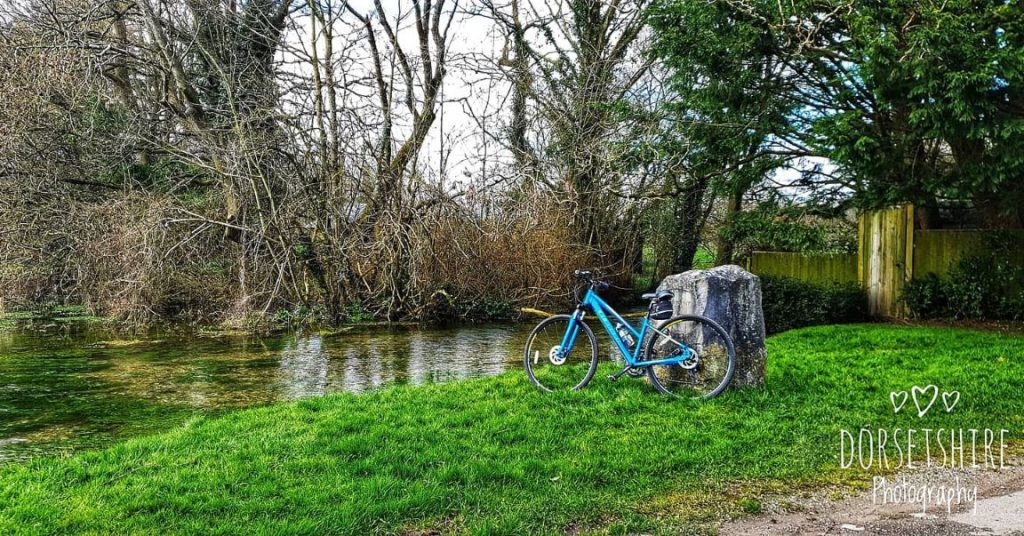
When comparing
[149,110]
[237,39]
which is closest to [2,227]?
[149,110]

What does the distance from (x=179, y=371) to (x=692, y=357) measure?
602 centimetres

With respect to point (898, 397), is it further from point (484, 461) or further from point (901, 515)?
point (484, 461)

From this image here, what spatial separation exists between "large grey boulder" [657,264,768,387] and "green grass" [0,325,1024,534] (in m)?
0.26

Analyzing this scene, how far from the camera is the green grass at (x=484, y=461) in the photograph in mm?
3789

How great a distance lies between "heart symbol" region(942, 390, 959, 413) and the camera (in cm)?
596

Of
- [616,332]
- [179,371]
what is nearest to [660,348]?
[616,332]

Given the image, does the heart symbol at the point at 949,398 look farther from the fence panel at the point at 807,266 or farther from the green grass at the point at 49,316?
the green grass at the point at 49,316

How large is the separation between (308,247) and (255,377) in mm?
4070

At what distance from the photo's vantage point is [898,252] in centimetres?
1154

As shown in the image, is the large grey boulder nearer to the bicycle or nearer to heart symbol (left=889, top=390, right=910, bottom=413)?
the bicycle

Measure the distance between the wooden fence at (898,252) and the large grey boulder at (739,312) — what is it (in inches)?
243

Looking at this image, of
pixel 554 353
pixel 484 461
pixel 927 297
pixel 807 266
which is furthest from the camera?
pixel 807 266

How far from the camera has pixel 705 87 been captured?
11.5 meters

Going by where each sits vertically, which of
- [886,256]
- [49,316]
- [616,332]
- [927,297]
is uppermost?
[886,256]
